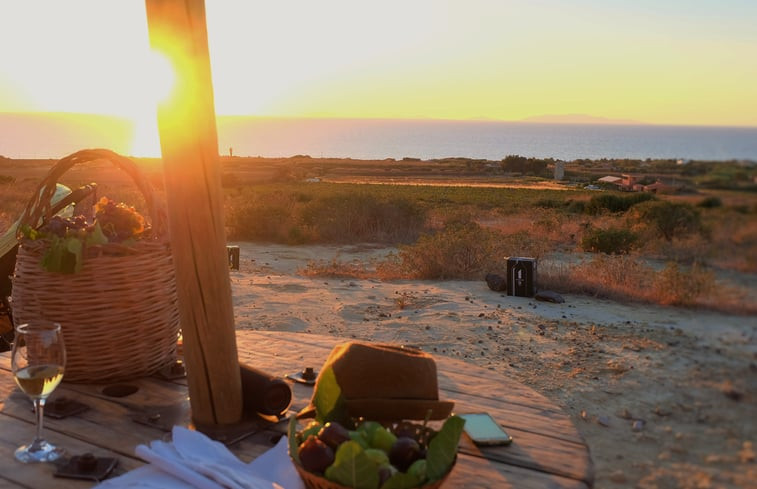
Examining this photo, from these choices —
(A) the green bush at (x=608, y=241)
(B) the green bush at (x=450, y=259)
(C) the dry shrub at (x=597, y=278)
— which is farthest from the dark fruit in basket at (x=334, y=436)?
(A) the green bush at (x=608, y=241)

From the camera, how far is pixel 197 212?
165 centimetres

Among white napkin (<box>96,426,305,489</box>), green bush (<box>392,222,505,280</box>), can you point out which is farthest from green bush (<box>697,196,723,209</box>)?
green bush (<box>392,222,505,280</box>)

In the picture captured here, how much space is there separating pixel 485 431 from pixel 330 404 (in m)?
0.42

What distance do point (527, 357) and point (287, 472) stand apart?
14.7 feet

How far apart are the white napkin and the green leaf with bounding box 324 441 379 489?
28cm

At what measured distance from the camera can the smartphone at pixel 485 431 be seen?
1612 mm

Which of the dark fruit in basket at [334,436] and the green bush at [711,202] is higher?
the green bush at [711,202]

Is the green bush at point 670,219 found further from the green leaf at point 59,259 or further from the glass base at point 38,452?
the green leaf at point 59,259

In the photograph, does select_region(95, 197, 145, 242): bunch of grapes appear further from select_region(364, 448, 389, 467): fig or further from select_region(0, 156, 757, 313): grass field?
select_region(364, 448, 389, 467): fig

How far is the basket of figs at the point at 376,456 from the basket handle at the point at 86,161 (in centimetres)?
98

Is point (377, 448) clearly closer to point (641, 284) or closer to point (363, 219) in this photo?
point (641, 284)

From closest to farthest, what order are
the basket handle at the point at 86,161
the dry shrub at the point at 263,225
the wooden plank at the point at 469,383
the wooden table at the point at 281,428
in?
the wooden table at the point at 281,428, the wooden plank at the point at 469,383, the basket handle at the point at 86,161, the dry shrub at the point at 263,225

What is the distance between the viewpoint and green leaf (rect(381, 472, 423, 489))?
115cm

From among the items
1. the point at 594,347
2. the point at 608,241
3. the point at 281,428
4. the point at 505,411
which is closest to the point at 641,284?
the point at 594,347
